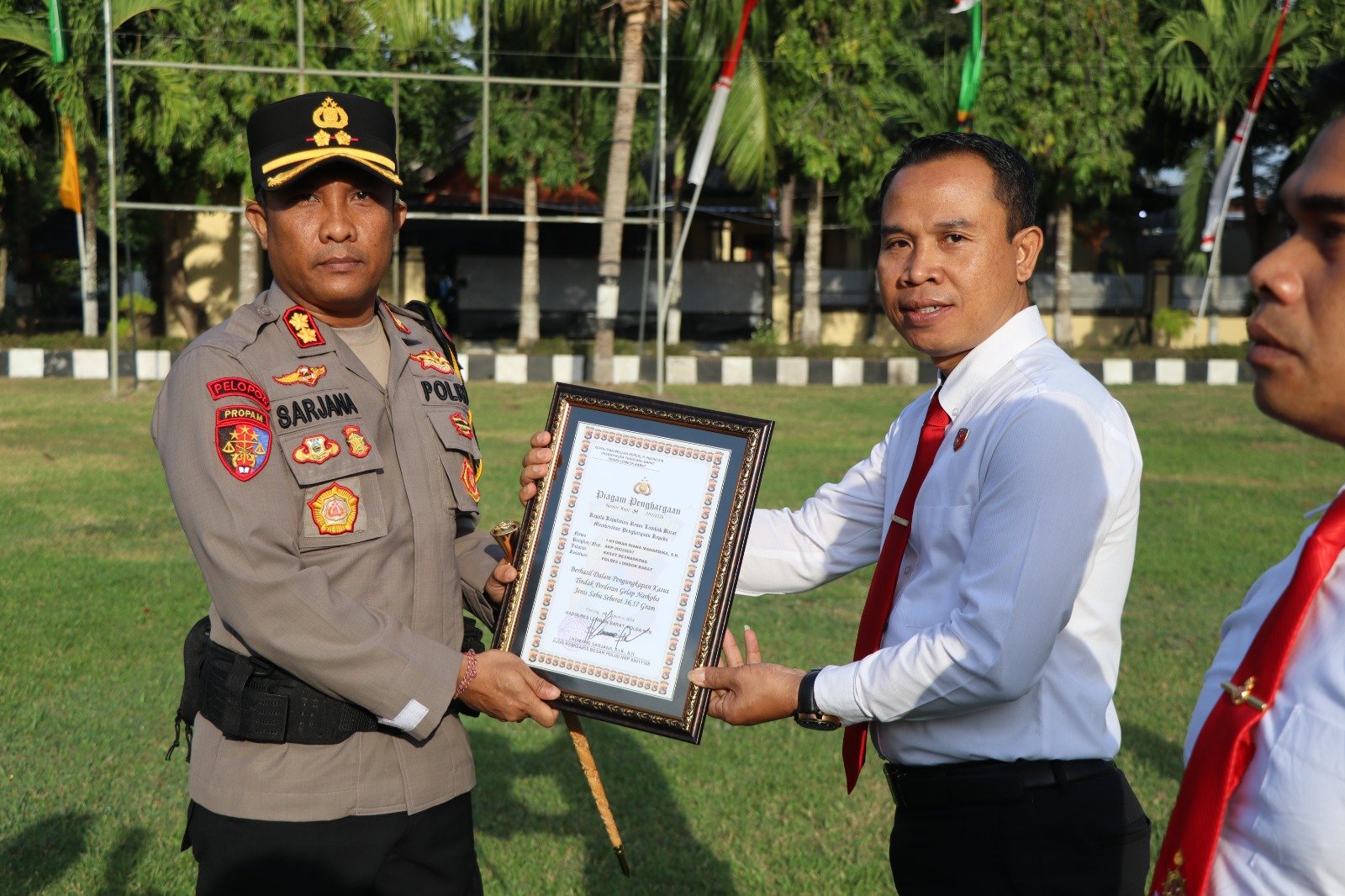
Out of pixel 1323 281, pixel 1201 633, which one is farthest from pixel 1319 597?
pixel 1201 633

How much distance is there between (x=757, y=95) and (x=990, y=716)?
63.0ft

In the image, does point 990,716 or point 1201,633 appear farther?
point 1201,633

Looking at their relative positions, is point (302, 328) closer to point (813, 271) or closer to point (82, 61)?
point (82, 61)

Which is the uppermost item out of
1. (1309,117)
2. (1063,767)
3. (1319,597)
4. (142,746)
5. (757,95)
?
(757,95)

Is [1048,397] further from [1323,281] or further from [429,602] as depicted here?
[429,602]

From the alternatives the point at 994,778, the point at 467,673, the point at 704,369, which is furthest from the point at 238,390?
the point at 704,369

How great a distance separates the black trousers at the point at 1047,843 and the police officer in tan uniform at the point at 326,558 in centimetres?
81

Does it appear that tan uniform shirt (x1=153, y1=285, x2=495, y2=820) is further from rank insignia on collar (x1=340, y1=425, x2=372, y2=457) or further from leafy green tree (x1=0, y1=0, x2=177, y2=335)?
leafy green tree (x1=0, y1=0, x2=177, y2=335)

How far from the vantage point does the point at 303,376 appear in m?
2.43

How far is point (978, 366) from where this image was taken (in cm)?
232

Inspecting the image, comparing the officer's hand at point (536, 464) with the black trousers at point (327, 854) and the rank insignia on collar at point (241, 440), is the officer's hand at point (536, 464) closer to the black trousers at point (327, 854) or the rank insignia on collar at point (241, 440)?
the rank insignia on collar at point (241, 440)

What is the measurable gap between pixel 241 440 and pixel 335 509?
0.21m

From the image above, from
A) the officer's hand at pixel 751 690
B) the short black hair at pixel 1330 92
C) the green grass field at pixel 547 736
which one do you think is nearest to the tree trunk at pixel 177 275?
the green grass field at pixel 547 736

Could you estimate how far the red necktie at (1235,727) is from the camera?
1241mm
